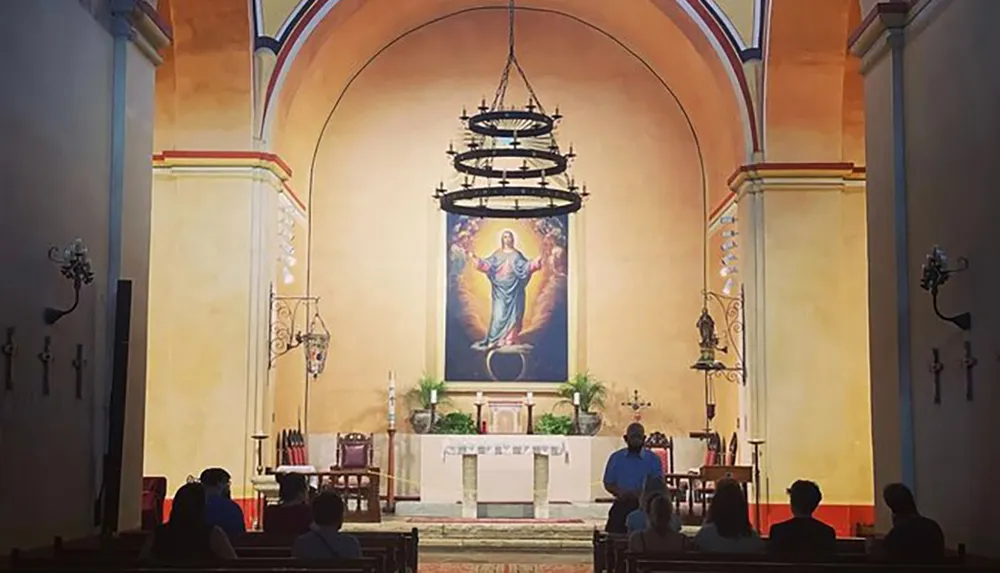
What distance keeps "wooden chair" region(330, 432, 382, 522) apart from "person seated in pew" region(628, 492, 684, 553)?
673cm

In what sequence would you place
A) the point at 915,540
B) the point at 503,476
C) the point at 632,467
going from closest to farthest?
the point at 915,540
the point at 632,467
the point at 503,476

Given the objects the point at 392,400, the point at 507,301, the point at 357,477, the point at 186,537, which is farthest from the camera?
the point at 507,301

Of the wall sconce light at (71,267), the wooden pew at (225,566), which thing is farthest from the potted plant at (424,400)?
the wooden pew at (225,566)

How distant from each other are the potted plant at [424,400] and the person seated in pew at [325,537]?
381 inches

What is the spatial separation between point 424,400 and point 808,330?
5002 millimetres

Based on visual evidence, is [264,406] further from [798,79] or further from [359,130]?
[798,79]

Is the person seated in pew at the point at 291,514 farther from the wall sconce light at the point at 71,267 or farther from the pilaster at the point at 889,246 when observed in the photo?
the pilaster at the point at 889,246

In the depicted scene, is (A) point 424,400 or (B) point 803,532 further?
(A) point 424,400

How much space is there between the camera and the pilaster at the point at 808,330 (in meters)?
13.2

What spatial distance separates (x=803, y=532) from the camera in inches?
259

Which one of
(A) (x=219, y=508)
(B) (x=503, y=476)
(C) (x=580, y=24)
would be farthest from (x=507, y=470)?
(A) (x=219, y=508)

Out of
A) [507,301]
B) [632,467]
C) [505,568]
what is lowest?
[505,568]

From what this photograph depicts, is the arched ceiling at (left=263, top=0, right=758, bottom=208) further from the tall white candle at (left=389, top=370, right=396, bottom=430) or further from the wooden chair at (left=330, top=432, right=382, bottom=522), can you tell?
the wooden chair at (left=330, top=432, right=382, bottom=522)

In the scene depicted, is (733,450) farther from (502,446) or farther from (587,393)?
(502,446)
